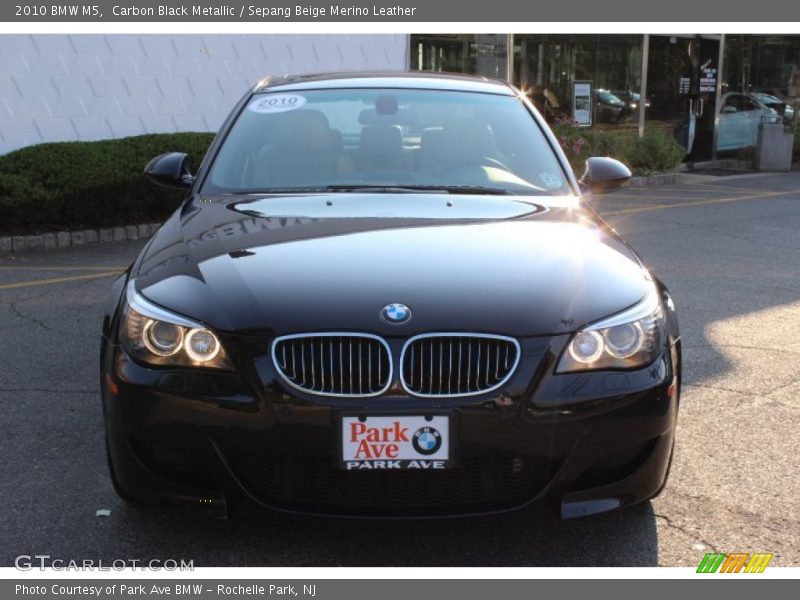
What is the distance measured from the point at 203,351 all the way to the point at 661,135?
14.6 metres

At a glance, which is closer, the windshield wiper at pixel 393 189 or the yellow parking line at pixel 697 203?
the windshield wiper at pixel 393 189

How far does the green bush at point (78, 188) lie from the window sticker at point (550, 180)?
243 inches

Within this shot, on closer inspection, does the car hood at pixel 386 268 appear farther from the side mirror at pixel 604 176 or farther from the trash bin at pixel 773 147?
the trash bin at pixel 773 147

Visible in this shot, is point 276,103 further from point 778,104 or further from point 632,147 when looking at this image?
point 778,104

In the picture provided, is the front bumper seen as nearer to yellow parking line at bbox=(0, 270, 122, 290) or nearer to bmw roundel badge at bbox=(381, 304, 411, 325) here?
bmw roundel badge at bbox=(381, 304, 411, 325)

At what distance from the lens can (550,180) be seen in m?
4.49

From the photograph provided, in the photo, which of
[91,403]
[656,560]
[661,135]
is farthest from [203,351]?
[661,135]

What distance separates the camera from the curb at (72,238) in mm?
9281

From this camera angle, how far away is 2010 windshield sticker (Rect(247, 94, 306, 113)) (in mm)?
4770

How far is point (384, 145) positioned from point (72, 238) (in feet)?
19.3

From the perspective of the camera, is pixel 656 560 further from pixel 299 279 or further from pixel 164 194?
pixel 164 194

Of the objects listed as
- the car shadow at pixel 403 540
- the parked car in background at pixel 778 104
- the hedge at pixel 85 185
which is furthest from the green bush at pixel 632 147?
the car shadow at pixel 403 540

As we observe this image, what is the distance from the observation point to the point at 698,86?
1916cm

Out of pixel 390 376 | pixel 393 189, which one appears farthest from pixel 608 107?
pixel 390 376
